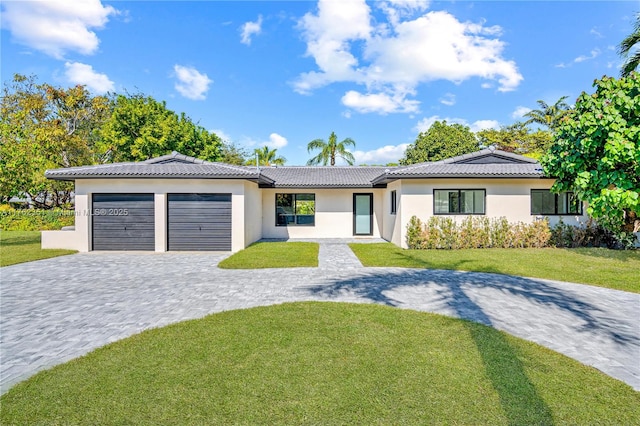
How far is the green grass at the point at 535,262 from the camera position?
8587 millimetres

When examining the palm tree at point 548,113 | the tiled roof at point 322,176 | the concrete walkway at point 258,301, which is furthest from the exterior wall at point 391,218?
the palm tree at point 548,113

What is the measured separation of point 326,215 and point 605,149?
39.2 ft

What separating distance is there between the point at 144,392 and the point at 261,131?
31680 mm

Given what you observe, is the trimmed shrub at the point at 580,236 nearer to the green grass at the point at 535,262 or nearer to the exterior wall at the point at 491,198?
the exterior wall at the point at 491,198

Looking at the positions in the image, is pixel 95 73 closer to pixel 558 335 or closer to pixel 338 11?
pixel 338 11

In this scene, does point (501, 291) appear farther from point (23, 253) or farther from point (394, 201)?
point (23, 253)

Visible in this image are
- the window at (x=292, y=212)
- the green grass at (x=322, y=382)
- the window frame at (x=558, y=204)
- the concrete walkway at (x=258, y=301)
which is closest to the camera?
the green grass at (x=322, y=382)

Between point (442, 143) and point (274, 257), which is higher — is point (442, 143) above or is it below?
above

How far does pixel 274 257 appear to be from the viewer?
37.0ft

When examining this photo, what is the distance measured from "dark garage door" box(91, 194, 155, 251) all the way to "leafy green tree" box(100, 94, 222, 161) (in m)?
14.9

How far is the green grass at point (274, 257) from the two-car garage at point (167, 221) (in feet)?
5.50

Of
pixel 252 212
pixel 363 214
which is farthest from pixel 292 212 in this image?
pixel 363 214

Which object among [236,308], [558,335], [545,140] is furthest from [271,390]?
[545,140]

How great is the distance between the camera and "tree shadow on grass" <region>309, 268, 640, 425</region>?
314cm
